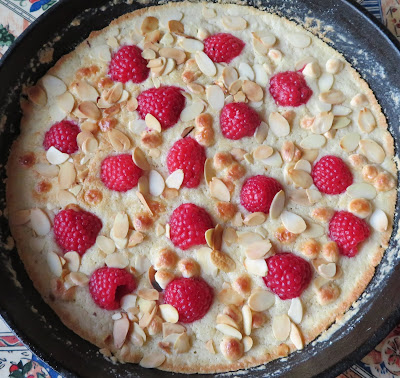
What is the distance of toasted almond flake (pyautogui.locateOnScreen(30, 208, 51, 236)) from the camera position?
61.3 inches

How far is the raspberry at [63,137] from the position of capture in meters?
1.58

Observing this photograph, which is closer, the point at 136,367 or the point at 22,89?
the point at 136,367

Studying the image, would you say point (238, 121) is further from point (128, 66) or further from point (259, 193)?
point (128, 66)

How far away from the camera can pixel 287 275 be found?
1496mm

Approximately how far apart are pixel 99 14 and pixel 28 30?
0.78 feet

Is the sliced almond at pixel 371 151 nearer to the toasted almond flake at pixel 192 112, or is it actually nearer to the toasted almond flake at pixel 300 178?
the toasted almond flake at pixel 300 178

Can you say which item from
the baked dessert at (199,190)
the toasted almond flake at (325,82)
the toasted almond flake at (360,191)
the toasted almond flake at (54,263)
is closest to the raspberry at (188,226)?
the baked dessert at (199,190)

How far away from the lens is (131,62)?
163 cm

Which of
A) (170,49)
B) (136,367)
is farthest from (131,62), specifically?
(136,367)

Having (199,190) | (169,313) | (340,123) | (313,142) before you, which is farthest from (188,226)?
(340,123)

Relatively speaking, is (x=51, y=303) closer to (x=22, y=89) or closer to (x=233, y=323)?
(x=233, y=323)

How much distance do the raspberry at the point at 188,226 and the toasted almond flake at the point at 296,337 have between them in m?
0.34

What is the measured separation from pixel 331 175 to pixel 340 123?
0.17m

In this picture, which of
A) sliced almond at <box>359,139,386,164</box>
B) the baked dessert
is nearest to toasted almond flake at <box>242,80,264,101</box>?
the baked dessert
